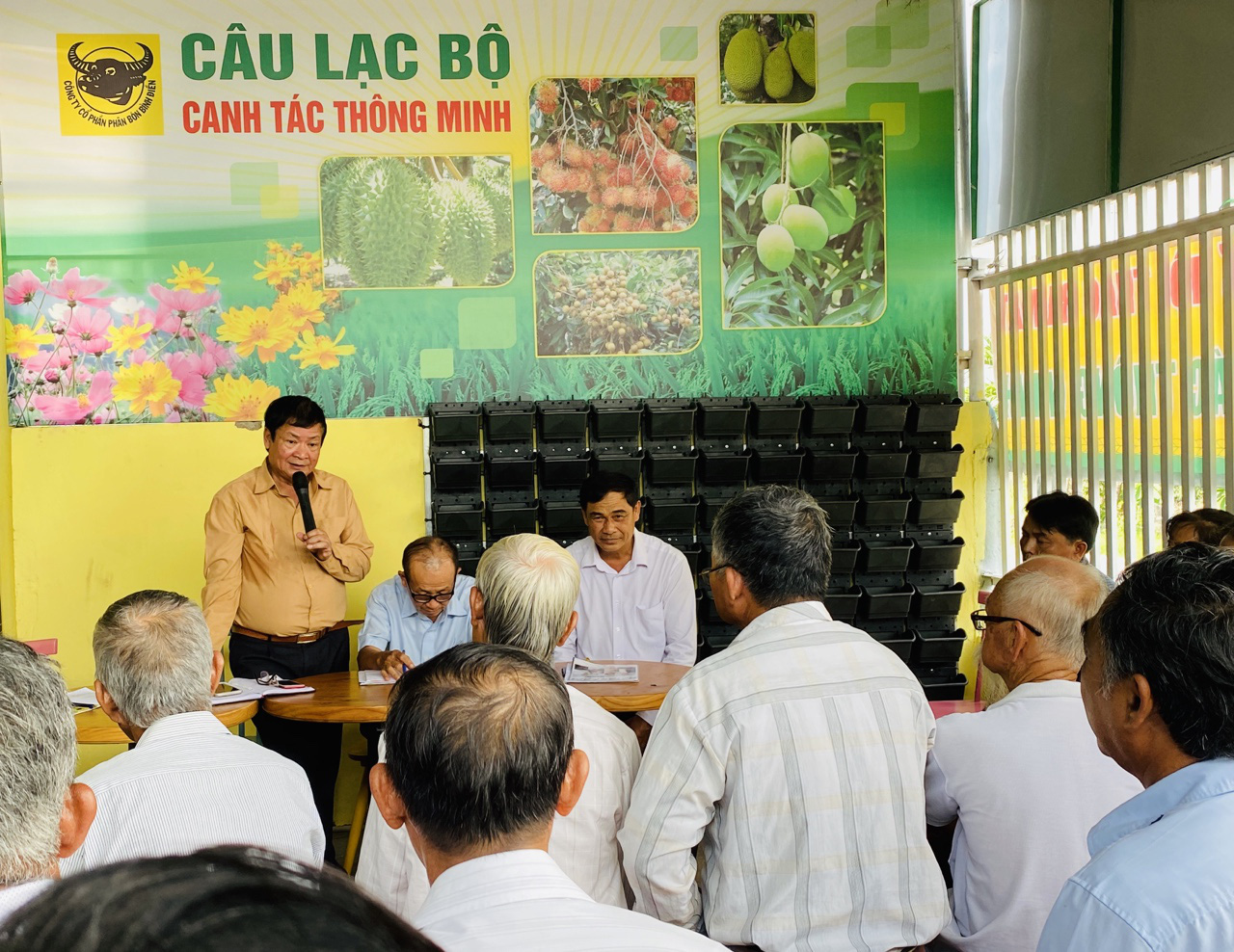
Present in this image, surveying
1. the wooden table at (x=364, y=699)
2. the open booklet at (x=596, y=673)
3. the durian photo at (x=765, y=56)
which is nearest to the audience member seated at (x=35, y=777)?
the wooden table at (x=364, y=699)

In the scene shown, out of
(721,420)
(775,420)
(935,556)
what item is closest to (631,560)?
(721,420)

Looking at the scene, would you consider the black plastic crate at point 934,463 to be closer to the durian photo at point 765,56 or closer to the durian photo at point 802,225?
the durian photo at point 802,225

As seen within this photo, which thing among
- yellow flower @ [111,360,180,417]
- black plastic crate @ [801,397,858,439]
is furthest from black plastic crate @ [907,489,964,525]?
yellow flower @ [111,360,180,417]

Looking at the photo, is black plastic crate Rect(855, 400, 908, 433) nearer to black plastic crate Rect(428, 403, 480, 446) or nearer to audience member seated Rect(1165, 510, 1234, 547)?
black plastic crate Rect(428, 403, 480, 446)

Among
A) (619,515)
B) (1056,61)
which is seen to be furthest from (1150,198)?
(619,515)

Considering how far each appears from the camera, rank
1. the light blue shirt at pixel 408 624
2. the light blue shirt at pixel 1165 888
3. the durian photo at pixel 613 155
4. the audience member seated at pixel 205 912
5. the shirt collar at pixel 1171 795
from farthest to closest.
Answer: the durian photo at pixel 613 155
the light blue shirt at pixel 408 624
the shirt collar at pixel 1171 795
the light blue shirt at pixel 1165 888
the audience member seated at pixel 205 912

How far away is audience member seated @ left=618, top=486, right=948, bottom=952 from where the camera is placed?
2170 millimetres

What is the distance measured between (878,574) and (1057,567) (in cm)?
332

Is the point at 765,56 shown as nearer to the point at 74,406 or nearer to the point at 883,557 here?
the point at 883,557

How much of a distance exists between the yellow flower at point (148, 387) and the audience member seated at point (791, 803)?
13.5 ft

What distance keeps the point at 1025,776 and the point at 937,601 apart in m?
3.58

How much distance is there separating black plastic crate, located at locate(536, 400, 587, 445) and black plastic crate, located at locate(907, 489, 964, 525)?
1652 millimetres

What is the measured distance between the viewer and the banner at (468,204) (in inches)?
219

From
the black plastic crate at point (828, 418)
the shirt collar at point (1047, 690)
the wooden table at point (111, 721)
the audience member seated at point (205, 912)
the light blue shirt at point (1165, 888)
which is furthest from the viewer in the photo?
the black plastic crate at point (828, 418)
